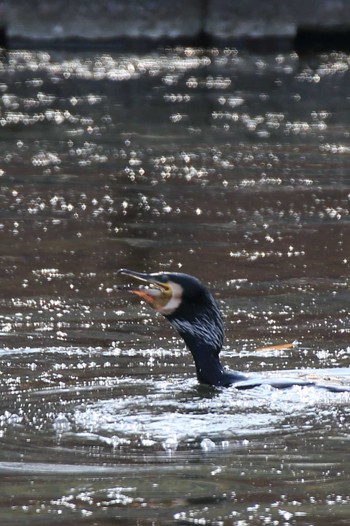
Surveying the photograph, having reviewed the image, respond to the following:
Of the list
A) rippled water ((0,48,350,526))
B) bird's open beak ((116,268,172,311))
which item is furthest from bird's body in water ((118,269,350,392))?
rippled water ((0,48,350,526))

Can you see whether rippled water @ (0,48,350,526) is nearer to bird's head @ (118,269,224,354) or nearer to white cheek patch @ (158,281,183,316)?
bird's head @ (118,269,224,354)

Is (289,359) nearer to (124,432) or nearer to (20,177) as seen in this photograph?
(124,432)

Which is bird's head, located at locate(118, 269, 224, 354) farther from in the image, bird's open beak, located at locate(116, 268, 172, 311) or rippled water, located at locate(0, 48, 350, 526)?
rippled water, located at locate(0, 48, 350, 526)

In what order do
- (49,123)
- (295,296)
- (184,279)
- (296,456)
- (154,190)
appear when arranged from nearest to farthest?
Result: (296,456) → (184,279) → (295,296) → (154,190) → (49,123)

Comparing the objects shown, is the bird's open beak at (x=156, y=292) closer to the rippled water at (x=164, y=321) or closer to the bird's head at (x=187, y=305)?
the bird's head at (x=187, y=305)

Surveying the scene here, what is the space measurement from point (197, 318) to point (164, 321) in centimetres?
210

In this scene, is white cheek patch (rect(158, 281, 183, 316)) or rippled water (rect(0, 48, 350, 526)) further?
white cheek patch (rect(158, 281, 183, 316))

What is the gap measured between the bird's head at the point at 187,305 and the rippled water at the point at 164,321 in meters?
0.30

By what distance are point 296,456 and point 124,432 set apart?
0.86 metres

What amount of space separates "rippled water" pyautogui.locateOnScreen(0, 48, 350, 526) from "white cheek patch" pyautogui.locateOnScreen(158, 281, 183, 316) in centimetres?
42

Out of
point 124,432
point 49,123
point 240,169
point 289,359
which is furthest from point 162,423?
point 49,123

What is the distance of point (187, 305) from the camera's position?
26.3 ft

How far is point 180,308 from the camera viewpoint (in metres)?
8.01

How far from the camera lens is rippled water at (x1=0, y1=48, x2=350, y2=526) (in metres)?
6.18
